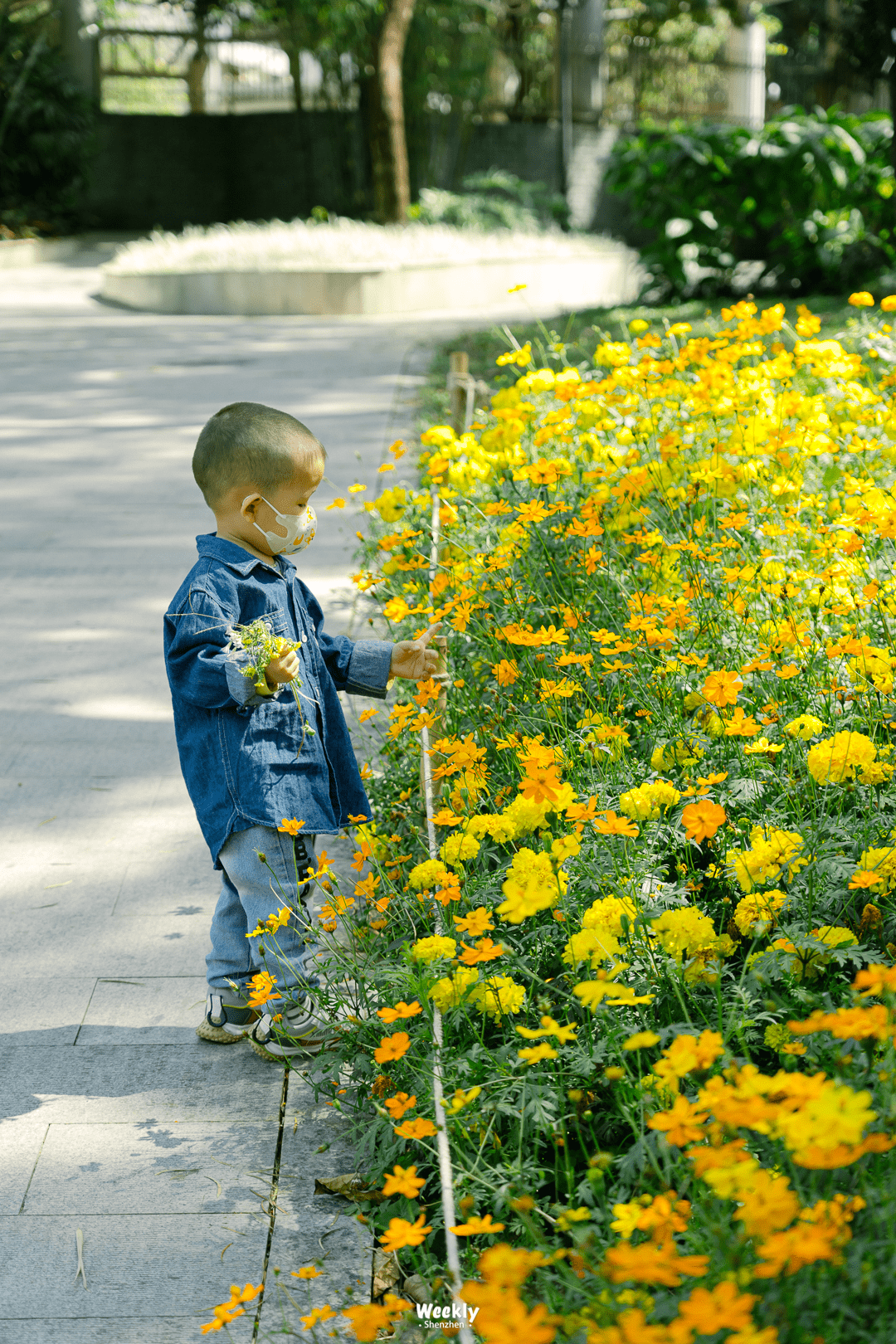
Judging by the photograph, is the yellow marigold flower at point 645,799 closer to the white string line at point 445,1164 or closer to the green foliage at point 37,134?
the white string line at point 445,1164

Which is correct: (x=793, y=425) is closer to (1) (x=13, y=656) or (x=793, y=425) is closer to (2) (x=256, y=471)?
(2) (x=256, y=471)

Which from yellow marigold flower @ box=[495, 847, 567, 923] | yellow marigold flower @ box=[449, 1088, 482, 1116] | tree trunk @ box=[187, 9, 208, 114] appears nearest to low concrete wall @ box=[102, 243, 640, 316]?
tree trunk @ box=[187, 9, 208, 114]

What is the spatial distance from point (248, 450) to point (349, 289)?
11.4 m

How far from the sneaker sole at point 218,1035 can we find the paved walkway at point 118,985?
0.02 meters

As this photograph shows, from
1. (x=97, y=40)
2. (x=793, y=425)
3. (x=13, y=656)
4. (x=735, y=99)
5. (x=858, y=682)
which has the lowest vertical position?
(x=13, y=656)

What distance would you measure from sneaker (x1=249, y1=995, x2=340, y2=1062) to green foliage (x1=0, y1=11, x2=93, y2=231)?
20082mm

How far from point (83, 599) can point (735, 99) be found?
19.3 meters

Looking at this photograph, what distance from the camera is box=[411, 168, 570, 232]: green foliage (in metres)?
17.6

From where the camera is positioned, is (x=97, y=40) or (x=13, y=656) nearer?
(x=13, y=656)

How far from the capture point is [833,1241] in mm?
1260

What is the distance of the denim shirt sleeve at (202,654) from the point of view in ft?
7.57

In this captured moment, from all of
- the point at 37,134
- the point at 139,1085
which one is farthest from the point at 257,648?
the point at 37,134

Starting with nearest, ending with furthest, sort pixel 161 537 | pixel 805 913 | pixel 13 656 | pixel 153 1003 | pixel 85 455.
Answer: pixel 805 913 < pixel 153 1003 < pixel 13 656 < pixel 161 537 < pixel 85 455

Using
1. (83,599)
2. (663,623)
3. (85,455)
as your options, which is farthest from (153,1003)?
(85,455)
